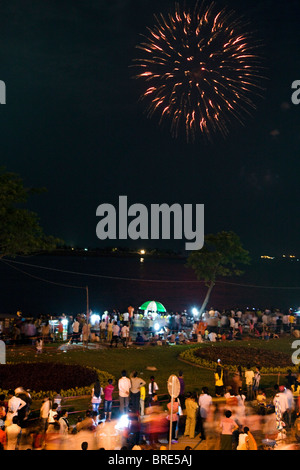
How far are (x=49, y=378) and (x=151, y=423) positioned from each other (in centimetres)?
614

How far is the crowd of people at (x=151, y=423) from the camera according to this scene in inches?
399

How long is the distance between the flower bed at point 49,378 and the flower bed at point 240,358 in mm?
5584

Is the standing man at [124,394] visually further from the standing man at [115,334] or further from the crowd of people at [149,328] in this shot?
the standing man at [115,334]

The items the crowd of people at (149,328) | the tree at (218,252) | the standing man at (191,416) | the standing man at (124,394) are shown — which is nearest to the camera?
the standing man at (191,416)

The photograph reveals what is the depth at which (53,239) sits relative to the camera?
21.3 metres

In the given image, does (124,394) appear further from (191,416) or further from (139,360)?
(139,360)

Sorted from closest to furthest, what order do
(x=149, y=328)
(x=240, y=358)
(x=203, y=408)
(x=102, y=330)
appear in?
(x=203, y=408) < (x=240, y=358) < (x=102, y=330) < (x=149, y=328)

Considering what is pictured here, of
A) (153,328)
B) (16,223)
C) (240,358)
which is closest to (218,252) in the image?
(153,328)

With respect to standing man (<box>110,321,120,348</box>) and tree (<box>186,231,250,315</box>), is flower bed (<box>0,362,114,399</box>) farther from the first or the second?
tree (<box>186,231,250,315</box>)

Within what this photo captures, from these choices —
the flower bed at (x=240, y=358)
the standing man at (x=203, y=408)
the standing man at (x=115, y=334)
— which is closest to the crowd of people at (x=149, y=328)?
the standing man at (x=115, y=334)

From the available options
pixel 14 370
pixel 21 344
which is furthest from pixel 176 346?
pixel 14 370

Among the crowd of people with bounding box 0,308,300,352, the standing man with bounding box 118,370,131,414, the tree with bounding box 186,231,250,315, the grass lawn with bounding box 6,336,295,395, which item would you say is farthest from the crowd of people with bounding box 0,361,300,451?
the tree with bounding box 186,231,250,315

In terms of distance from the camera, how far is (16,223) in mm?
19516

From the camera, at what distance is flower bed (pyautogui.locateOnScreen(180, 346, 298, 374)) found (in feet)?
68.1
